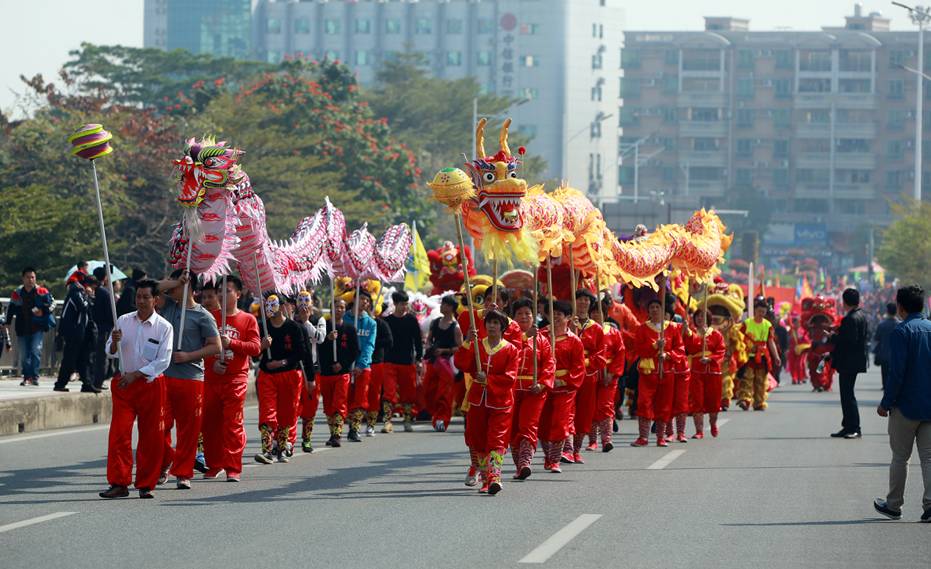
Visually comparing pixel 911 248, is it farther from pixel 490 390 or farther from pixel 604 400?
pixel 490 390

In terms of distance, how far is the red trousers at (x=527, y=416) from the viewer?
1419cm

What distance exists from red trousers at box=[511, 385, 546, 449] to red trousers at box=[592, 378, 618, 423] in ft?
9.27

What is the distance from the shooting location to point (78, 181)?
→ 40.1 meters

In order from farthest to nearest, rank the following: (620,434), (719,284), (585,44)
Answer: (585,44) → (719,284) → (620,434)

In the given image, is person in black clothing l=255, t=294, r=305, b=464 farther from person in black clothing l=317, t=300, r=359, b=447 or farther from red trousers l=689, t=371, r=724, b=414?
red trousers l=689, t=371, r=724, b=414

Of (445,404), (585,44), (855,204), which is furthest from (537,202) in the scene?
(855,204)

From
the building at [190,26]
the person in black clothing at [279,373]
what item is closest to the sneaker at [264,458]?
the person in black clothing at [279,373]

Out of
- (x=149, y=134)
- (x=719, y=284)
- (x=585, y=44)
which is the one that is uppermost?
(x=585, y=44)

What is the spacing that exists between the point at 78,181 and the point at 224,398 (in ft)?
88.8

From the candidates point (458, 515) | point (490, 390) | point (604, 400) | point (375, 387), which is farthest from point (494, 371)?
point (375, 387)

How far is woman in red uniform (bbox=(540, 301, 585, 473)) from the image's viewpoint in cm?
1505

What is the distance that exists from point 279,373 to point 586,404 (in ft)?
9.53

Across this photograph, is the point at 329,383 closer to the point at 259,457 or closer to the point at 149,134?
the point at 259,457

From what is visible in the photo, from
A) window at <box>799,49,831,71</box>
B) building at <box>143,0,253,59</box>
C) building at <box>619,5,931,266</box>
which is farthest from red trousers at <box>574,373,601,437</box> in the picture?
building at <box>143,0,253,59</box>
